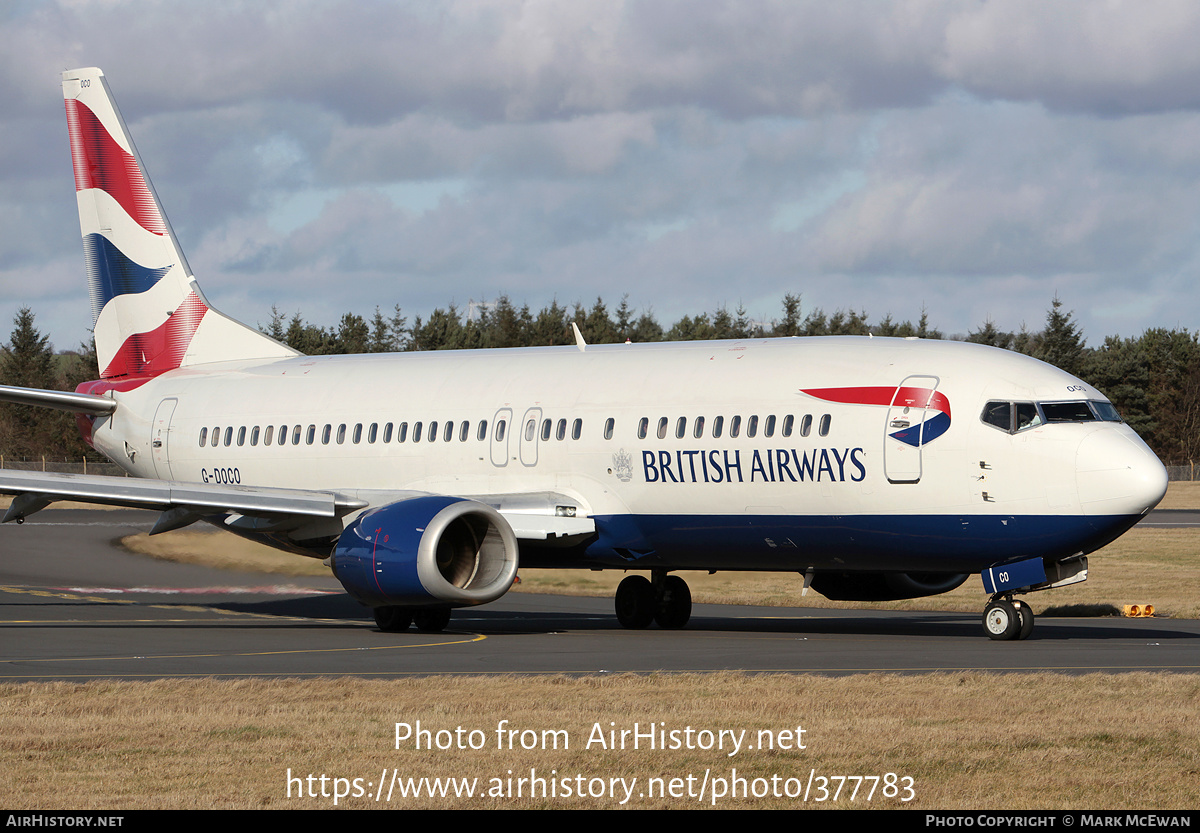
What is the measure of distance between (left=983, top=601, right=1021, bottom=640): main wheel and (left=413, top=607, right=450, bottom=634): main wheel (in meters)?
8.13

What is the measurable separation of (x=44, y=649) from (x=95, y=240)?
13.5 meters

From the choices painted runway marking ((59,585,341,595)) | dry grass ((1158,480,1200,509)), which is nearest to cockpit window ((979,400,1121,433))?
painted runway marking ((59,585,341,595))

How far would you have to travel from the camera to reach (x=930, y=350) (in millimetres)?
21625

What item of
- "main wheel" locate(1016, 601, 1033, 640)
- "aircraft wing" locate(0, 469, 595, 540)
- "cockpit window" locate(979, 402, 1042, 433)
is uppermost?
"cockpit window" locate(979, 402, 1042, 433)

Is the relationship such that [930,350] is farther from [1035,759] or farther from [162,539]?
[162,539]

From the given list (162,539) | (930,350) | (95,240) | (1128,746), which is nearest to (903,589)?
(930,350)

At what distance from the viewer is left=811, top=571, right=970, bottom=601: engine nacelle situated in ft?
78.0

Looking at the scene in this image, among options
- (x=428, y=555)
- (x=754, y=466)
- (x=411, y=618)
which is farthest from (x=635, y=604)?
(x=428, y=555)

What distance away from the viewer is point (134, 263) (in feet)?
103

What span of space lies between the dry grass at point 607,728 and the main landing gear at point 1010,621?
485 centimetres

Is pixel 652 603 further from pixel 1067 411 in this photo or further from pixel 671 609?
pixel 1067 411

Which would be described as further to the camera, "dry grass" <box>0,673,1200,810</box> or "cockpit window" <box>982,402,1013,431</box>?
"cockpit window" <box>982,402,1013,431</box>

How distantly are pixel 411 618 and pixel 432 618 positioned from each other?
35cm

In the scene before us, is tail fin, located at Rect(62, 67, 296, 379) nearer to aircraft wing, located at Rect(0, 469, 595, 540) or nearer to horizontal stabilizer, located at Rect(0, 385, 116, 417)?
horizontal stabilizer, located at Rect(0, 385, 116, 417)
